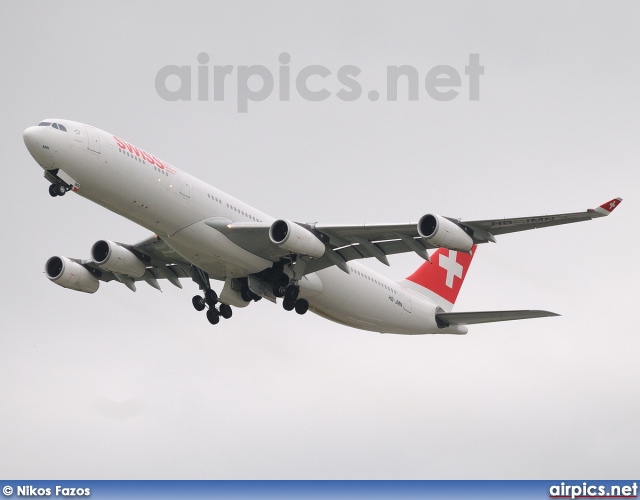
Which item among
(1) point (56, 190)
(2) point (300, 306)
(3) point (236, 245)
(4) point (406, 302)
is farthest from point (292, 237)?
(4) point (406, 302)

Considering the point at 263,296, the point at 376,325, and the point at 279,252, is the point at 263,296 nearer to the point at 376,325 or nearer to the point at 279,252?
the point at 279,252

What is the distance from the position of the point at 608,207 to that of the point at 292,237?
39.4ft

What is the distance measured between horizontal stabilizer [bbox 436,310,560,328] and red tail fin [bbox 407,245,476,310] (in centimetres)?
277

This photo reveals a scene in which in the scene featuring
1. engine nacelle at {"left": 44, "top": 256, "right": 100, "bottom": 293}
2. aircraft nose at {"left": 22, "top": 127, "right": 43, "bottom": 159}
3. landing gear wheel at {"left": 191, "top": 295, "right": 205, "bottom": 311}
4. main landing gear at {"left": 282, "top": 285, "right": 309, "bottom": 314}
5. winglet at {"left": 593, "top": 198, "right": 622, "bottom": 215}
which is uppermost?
aircraft nose at {"left": 22, "top": 127, "right": 43, "bottom": 159}

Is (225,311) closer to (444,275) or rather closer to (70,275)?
(70,275)

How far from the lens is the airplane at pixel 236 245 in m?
40.2

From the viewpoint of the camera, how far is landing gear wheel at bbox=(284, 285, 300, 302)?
4551cm

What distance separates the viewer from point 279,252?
148 ft

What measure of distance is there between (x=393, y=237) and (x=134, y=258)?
12.2 metres

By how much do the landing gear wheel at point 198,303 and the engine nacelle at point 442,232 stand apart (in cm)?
1289

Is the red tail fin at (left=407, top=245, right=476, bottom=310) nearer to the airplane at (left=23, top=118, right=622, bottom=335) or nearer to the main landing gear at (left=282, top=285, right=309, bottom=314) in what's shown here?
the airplane at (left=23, top=118, right=622, bottom=335)

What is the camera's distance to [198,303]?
49.7 m

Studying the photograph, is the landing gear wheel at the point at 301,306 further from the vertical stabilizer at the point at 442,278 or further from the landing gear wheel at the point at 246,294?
the vertical stabilizer at the point at 442,278

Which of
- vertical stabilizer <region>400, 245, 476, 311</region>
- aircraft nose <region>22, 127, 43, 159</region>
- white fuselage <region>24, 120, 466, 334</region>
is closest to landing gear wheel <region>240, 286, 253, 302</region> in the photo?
white fuselage <region>24, 120, 466, 334</region>
